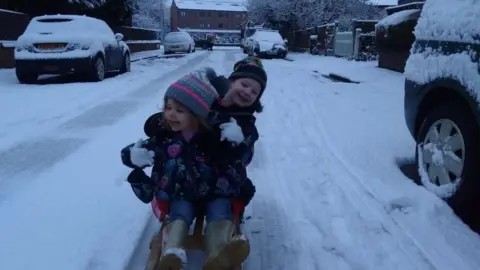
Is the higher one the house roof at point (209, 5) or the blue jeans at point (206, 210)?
the house roof at point (209, 5)

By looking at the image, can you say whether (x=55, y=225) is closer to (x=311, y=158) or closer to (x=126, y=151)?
(x=126, y=151)

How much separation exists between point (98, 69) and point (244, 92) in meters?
8.98

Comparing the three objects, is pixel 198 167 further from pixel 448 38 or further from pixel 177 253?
pixel 448 38

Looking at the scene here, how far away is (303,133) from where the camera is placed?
19.7 ft

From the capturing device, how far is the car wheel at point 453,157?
3.19 m

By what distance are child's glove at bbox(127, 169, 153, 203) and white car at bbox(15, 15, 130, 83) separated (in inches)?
338

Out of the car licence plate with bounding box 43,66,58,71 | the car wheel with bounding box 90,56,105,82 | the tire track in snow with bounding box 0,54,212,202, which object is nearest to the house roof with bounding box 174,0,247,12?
the car wheel with bounding box 90,56,105,82

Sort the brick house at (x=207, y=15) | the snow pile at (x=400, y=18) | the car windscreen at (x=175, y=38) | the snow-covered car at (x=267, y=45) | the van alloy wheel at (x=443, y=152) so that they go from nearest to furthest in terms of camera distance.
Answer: the van alloy wheel at (x=443, y=152)
the snow pile at (x=400, y=18)
the snow-covered car at (x=267, y=45)
the car windscreen at (x=175, y=38)
the brick house at (x=207, y=15)

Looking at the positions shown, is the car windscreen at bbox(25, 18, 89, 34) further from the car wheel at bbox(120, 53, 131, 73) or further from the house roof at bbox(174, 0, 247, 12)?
the house roof at bbox(174, 0, 247, 12)

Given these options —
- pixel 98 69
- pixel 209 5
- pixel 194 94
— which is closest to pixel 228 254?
pixel 194 94

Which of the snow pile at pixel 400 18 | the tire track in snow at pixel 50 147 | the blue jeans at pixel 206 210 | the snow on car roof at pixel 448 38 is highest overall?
the snow pile at pixel 400 18

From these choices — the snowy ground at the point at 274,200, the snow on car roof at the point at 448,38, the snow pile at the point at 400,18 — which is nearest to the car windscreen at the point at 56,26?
the snowy ground at the point at 274,200

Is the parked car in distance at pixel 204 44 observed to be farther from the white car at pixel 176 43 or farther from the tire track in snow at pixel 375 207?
the tire track in snow at pixel 375 207

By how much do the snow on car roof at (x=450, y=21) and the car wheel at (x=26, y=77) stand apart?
8892 mm
